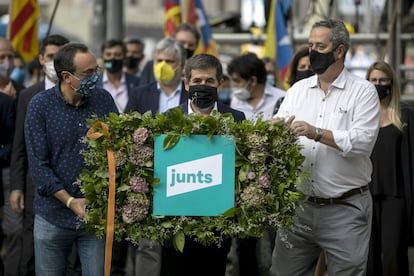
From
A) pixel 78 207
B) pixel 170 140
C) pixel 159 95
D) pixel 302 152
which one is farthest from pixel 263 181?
pixel 159 95

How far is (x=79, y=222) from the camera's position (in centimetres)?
673

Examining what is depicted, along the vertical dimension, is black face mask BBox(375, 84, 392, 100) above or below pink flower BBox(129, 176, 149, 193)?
above

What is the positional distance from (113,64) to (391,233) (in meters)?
3.63

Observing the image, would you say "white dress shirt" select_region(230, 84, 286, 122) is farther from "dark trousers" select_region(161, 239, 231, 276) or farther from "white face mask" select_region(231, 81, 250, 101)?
"dark trousers" select_region(161, 239, 231, 276)

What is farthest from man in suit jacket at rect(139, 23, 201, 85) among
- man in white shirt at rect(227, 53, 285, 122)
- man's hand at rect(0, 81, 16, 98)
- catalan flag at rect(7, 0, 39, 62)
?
catalan flag at rect(7, 0, 39, 62)

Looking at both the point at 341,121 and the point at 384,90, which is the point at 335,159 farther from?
the point at 384,90

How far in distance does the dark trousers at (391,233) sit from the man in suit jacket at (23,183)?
112 inches

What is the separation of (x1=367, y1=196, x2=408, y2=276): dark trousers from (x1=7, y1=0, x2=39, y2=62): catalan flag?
5322 millimetres

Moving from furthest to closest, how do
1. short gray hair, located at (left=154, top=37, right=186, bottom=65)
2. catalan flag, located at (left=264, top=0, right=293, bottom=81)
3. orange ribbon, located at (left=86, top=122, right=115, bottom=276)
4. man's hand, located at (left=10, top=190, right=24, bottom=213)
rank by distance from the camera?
catalan flag, located at (left=264, top=0, right=293, bottom=81) < short gray hair, located at (left=154, top=37, right=186, bottom=65) < man's hand, located at (left=10, top=190, right=24, bottom=213) < orange ribbon, located at (left=86, top=122, right=115, bottom=276)

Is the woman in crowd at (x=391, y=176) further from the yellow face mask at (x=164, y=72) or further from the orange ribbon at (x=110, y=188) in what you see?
the orange ribbon at (x=110, y=188)

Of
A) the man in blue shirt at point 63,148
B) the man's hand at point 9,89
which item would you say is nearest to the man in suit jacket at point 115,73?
the man's hand at point 9,89

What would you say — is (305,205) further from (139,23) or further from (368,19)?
(139,23)

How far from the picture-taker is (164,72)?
8.96 meters

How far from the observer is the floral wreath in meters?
6.33
